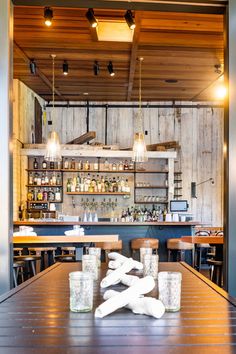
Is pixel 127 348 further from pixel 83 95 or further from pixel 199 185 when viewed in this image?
pixel 199 185

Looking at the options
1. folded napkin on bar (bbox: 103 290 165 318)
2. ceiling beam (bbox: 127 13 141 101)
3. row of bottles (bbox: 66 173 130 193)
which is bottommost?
folded napkin on bar (bbox: 103 290 165 318)

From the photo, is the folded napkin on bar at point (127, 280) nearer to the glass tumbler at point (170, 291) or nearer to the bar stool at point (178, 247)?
the glass tumbler at point (170, 291)

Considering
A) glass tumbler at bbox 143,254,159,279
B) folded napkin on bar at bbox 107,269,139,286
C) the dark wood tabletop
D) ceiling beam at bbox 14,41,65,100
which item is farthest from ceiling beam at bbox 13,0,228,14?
ceiling beam at bbox 14,41,65,100

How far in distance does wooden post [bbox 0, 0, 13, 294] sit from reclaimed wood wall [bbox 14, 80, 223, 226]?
720 cm

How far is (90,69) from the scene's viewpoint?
276 inches

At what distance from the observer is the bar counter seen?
254 inches

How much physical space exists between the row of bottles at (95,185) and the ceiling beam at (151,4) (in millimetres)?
6183

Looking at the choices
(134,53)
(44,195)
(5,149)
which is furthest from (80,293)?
(44,195)

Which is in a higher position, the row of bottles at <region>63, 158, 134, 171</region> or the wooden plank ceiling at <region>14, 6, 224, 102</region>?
the wooden plank ceiling at <region>14, 6, 224, 102</region>

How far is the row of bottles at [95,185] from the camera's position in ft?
29.8

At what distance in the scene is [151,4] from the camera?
9.88ft

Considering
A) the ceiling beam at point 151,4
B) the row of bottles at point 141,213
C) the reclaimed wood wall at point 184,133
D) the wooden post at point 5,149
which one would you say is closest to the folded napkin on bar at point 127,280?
the wooden post at point 5,149

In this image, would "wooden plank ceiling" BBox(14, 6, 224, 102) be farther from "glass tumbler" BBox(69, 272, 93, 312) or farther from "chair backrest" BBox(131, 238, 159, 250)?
"glass tumbler" BBox(69, 272, 93, 312)

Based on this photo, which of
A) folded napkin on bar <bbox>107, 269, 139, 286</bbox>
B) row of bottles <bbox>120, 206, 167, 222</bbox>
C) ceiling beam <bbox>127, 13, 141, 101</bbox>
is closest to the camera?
folded napkin on bar <bbox>107, 269, 139, 286</bbox>
